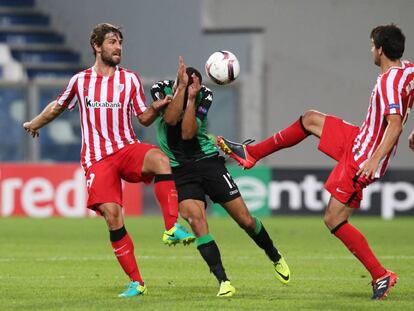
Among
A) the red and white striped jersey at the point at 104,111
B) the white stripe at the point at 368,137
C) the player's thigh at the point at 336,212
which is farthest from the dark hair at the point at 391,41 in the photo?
the red and white striped jersey at the point at 104,111

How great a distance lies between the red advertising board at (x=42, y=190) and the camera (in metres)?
19.5

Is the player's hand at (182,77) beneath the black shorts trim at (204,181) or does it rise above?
above

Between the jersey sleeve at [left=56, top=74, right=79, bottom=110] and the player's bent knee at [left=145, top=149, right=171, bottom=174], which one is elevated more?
the jersey sleeve at [left=56, top=74, right=79, bottom=110]

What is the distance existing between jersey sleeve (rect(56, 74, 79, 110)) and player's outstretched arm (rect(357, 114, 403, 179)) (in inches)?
90.5

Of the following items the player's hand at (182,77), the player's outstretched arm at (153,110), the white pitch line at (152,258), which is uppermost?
the player's hand at (182,77)

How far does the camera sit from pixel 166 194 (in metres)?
8.37

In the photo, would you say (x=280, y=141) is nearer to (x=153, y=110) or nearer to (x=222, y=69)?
(x=222, y=69)

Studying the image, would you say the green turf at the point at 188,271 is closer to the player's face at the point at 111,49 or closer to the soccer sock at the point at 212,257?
the soccer sock at the point at 212,257

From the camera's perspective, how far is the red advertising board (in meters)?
19.5

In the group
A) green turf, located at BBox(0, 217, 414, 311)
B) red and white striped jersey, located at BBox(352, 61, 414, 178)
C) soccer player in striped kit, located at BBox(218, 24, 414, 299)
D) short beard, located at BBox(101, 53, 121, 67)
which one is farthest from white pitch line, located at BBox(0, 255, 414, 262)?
red and white striped jersey, located at BBox(352, 61, 414, 178)

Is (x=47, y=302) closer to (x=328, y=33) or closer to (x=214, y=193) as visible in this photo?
(x=214, y=193)

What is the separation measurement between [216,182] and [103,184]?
0.99 metres

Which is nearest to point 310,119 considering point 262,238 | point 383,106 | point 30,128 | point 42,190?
point 383,106

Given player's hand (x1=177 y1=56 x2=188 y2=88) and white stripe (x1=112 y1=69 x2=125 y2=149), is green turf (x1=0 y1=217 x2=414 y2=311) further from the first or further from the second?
player's hand (x1=177 y1=56 x2=188 y2=88)
